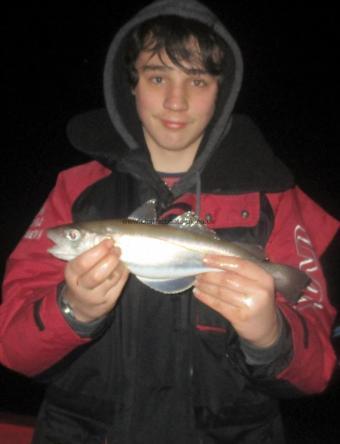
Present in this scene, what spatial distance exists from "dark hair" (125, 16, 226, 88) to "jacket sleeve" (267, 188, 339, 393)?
866 mm

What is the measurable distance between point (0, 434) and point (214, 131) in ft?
8.20

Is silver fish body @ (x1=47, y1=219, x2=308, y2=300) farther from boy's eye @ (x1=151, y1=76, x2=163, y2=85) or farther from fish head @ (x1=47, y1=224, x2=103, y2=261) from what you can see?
boy's eye @ (x1=151, y1=76, x2=163, y2=85)

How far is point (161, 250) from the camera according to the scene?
2.20 m

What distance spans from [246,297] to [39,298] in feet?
3.29

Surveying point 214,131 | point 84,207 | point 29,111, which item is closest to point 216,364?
point 84,207

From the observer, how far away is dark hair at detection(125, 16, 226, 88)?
2531mm

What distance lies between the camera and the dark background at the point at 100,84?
15.9m

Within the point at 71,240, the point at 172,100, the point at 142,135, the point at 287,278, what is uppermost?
the point at 172,100

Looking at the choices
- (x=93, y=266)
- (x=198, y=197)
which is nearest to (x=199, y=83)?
(x=198, y=197)

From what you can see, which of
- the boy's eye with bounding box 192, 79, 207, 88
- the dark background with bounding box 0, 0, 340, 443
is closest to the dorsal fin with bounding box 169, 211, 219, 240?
the boy's eye with bounding box 192, 79, 207, 88

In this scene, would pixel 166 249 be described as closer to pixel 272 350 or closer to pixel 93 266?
pixel 93 266

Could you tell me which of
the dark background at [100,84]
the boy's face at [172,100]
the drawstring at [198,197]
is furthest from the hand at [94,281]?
the dark background at [100,84]

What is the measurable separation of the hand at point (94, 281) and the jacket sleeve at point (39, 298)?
0.11 meters

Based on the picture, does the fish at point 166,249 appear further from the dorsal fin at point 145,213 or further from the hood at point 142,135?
the hood at point 142,135
